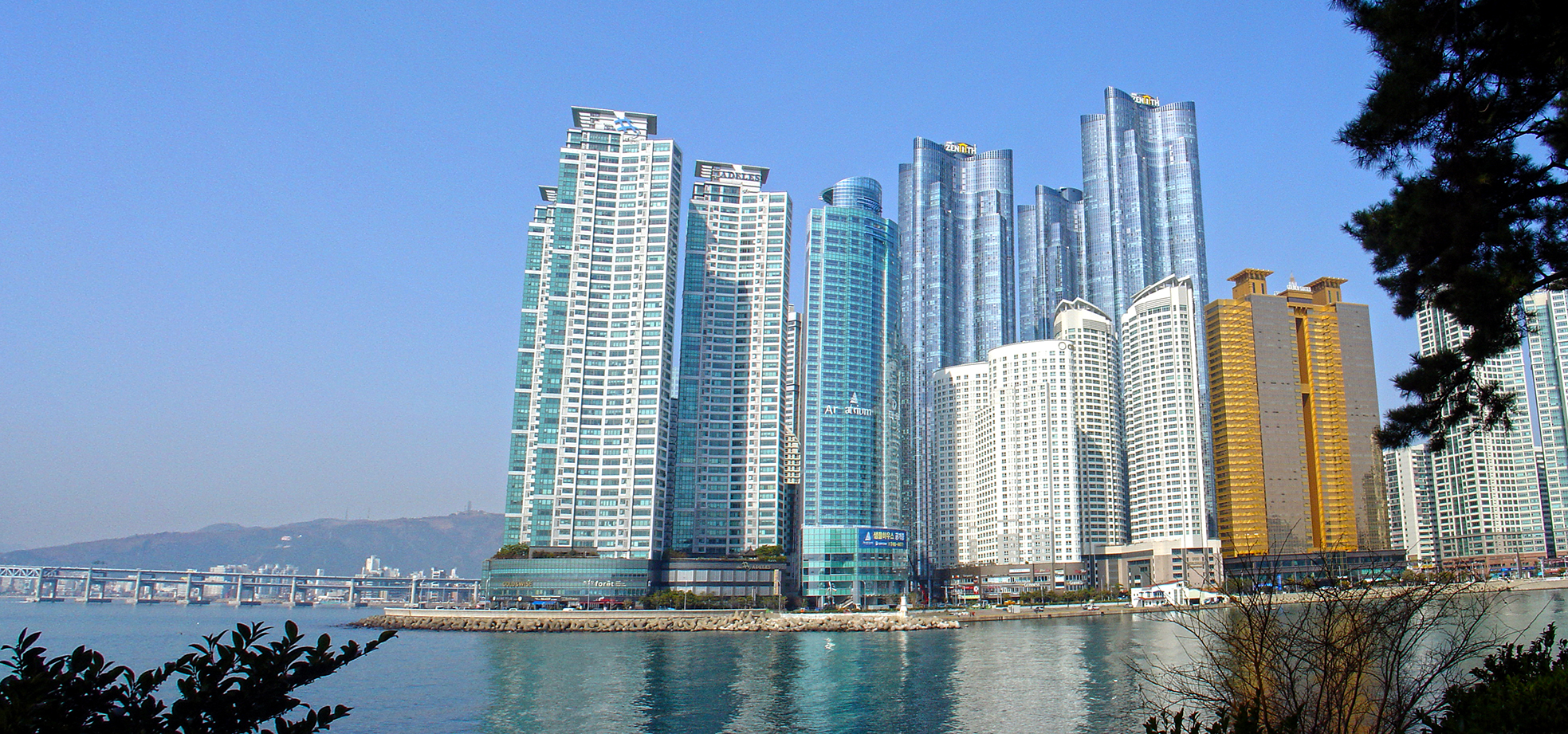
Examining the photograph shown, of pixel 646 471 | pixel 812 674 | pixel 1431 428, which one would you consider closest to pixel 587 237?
pixel 646 471

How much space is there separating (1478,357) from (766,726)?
31.6 metres

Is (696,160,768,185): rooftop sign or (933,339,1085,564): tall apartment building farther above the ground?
(696,160,768,185): rooftop sign

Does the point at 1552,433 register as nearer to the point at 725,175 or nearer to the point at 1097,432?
the point at 1097,432

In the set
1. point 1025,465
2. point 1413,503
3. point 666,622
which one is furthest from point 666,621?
point 1413,503

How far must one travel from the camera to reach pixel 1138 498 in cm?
15212

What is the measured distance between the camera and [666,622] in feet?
349

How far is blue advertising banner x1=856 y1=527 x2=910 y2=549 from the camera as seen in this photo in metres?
128

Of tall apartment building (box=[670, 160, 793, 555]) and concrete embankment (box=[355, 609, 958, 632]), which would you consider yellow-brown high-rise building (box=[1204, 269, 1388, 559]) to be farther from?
tall apartment building (box=[670, 160, 793, 555])

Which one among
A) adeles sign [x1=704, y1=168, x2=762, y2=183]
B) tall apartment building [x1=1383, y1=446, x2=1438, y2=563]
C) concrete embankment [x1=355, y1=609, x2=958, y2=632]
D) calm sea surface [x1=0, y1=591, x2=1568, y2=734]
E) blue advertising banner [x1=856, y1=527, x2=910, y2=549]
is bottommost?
concrete embankment [x1=355, y1=609, x2=958, y2=632]

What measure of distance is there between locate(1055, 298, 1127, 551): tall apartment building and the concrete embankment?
188ft

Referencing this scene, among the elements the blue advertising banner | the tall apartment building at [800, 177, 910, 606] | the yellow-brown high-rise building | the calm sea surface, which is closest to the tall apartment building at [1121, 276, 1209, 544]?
the yellow-brown high-rise building

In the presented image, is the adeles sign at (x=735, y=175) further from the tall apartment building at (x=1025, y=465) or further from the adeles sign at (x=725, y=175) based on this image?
the tall apartment building at (x=1025, y=465)

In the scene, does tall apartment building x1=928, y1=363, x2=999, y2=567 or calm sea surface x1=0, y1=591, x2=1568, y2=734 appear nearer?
calm sea surface x1=0, y1=591, x2=1568, y2=734

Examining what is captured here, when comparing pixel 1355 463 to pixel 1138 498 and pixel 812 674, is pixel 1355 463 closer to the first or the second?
pixel 1138 498
